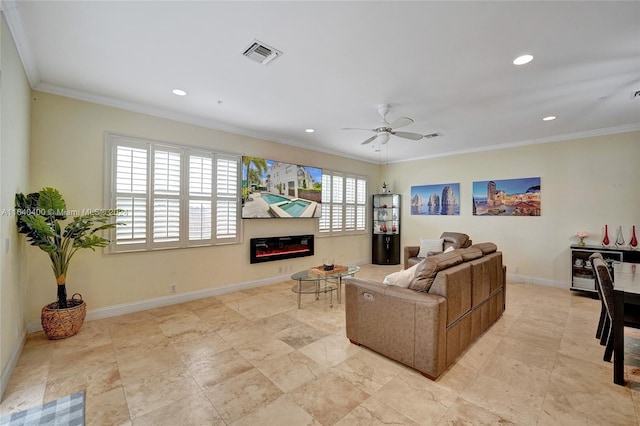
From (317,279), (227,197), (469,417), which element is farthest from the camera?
(227,197)

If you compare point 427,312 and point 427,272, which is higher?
point 427,272

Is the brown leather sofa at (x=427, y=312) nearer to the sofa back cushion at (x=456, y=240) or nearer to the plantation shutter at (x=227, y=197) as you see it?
the sofa back cushion at (x=456, y=240)

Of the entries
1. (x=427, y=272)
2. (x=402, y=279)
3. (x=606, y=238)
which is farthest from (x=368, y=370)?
(x=606, y=238)

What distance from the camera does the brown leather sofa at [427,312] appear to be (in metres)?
2.33

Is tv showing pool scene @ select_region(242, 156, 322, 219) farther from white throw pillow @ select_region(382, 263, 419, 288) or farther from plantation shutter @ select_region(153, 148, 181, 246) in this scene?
white throw pillow @ select_region(382, 263, 419, 288)

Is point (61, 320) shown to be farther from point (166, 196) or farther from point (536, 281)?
point (536, 281)

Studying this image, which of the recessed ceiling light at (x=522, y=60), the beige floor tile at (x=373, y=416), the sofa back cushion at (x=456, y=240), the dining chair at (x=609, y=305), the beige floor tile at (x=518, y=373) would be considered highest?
the recessed ceiling light at (x=522, y=60)

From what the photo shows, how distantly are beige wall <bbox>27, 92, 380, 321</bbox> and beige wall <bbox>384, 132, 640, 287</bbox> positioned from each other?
4.75 m

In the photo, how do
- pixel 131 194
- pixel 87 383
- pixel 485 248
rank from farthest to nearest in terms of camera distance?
pixel 131 194
pixel 485 248
pixel 87 383

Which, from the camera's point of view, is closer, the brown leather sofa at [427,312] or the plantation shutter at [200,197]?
the brown leather sofa at [427,312]

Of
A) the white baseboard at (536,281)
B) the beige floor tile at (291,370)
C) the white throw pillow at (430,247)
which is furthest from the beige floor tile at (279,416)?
the white baseboard at (536,281)

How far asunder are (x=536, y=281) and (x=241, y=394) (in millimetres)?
5936

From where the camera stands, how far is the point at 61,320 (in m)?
2.99

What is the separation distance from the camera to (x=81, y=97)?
350 cm
